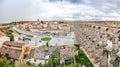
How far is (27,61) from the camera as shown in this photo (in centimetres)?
3447

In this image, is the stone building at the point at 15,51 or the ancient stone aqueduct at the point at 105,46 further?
the stone building at the point at 15,51

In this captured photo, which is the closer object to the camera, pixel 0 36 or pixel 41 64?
pixel 41 64

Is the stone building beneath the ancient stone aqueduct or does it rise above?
beneath

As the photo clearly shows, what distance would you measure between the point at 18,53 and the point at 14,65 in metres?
3.70

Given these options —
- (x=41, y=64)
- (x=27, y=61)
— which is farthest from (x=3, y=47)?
(x=41, y=64)

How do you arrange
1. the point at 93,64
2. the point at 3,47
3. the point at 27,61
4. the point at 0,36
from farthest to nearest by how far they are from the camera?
1. the point at 0,36
2. the point at 3,47
3. the point at 27,61
4. the point at 93,64

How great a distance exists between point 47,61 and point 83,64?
13.1 feet

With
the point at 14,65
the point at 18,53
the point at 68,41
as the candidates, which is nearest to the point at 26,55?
the point at 18,53

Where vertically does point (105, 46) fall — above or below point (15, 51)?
above

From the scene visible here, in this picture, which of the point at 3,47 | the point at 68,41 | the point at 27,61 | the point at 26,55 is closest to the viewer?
the point at 27,61

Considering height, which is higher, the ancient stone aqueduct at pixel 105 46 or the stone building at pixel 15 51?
the ancient stone aqueduct at pixel 105 46

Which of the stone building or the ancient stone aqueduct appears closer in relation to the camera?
the ancient stone aqueduct

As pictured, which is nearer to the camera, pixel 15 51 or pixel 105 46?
pixel 105 46

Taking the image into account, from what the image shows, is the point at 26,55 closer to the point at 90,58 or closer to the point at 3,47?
the point at 3,47
